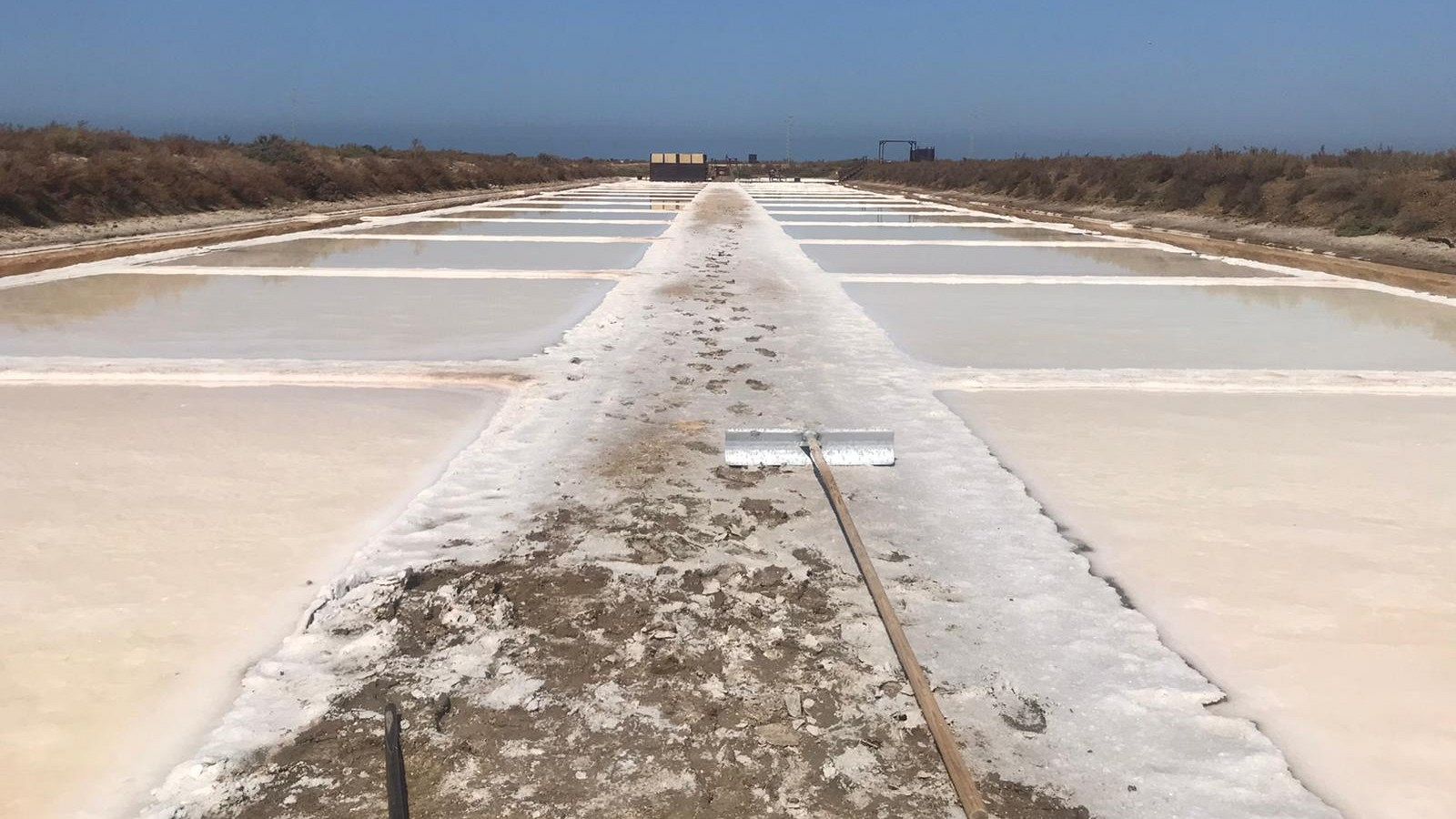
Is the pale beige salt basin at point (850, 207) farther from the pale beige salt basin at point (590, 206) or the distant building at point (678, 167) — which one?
the distant building at point (678, 167)

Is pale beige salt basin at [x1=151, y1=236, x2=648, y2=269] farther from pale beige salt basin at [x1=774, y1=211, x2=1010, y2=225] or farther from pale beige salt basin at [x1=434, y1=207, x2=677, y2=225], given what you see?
pale beige salt basin at [x1=774, y1=211, x2=1010, y2=225]

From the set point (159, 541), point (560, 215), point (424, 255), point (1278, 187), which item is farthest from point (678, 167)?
point (159, 541)

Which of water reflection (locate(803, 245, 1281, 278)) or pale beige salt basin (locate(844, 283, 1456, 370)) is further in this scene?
water reflection (locate(803, 245, 1281, 278))

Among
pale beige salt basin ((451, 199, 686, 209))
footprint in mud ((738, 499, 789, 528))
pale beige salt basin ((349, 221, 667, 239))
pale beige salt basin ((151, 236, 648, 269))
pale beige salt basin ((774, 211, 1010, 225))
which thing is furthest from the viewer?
pale beige salt basin ((451, 199, 686, 209))

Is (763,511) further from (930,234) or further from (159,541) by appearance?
(930,234)

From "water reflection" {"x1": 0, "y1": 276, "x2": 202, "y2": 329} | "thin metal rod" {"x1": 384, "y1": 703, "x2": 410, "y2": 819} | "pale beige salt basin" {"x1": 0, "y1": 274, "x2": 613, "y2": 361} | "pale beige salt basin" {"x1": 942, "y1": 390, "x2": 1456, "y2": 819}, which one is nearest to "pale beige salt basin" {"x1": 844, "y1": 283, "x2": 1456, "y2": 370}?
"pale beige salt basin" {"x1": 942, "y1": 390, "x2": 1456, "y2": 819}

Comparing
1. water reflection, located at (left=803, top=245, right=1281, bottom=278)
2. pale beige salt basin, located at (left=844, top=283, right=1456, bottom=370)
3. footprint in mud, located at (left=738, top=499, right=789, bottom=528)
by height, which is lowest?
footprint in mud, located at (left=738, top=499, right=789, bottom=528)
